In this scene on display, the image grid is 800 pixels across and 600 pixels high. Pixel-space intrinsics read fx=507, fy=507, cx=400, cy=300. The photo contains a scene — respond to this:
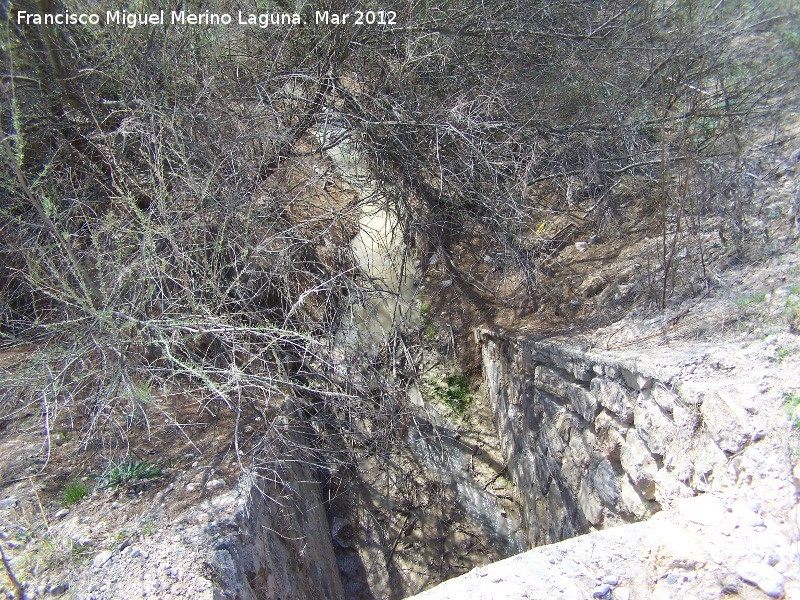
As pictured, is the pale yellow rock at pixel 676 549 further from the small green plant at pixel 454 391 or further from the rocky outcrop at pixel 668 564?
the small green plant at pixel 454 391

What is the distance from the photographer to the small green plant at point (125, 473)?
2475 mm

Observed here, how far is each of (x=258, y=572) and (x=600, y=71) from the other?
418cm

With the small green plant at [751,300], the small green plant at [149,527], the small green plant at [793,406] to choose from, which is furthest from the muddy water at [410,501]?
the small green plant at [793,406]

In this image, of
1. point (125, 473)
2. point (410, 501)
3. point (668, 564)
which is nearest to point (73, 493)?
point (125, 473)

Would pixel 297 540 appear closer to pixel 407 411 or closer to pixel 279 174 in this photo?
pixel 407 411

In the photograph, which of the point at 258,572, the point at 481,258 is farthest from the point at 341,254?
the point at 258,572

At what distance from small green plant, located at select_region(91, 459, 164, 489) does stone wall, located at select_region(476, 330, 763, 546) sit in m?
2.18

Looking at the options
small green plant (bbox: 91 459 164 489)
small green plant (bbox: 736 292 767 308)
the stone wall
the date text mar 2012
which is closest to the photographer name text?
the date text mar 2012

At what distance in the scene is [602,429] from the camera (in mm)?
2514

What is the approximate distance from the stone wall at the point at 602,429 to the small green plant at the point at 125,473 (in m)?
2.18

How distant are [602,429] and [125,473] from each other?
93.2 inches

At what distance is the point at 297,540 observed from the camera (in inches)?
117

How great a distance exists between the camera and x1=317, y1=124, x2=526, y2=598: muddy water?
371 centimetres

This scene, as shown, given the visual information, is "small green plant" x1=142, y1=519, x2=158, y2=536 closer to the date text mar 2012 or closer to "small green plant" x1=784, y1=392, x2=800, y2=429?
"small green plant" x1=784, y1=392, x2=800, y2=429
